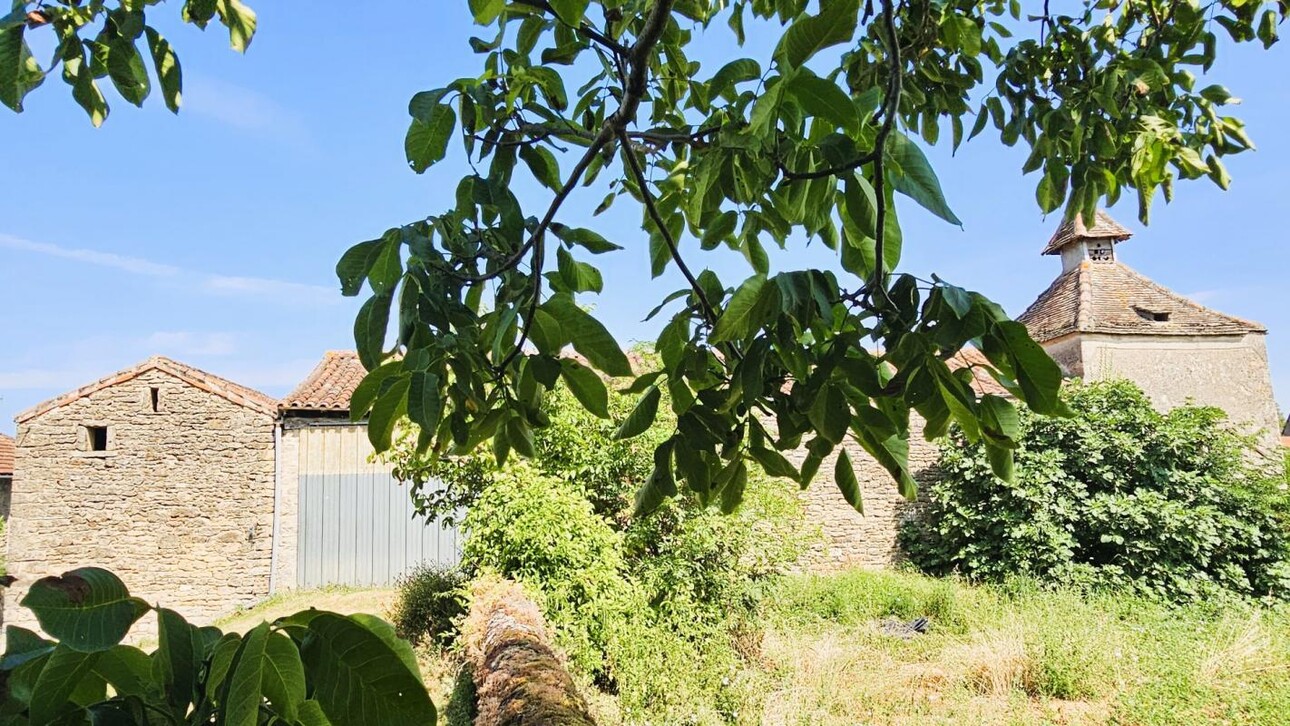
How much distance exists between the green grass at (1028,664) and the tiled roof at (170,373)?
25.3ft

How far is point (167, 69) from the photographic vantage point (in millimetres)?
1507

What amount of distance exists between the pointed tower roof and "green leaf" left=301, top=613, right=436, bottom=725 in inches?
540

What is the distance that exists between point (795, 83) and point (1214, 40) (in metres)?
2.16

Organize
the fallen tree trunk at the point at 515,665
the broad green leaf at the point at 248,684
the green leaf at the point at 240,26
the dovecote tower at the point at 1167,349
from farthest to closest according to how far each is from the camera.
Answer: the dovecote tower at the point at 1167,349, the fallen tree trunk at the point at 515,665, the green leaf at the point at 240,26, the broad green leaf at the point at 248,684

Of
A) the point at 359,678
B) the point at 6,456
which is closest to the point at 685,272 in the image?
the point at 359,678

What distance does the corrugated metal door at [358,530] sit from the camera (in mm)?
10680

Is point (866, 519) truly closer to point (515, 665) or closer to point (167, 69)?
point (515, 665)

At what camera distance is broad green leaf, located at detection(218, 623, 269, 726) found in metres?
0.48

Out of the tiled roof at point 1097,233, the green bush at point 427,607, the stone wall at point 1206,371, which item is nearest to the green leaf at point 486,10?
the green bush at point 427,607

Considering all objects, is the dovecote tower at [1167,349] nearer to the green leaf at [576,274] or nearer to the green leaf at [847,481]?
the green leaf at [847,481]

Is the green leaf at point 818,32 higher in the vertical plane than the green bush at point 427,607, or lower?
higher

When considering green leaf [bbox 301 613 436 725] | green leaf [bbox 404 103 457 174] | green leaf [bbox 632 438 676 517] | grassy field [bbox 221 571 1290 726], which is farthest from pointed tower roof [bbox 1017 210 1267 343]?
green leaf [bbox 301 613 436 725]

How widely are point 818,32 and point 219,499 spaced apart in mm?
11924

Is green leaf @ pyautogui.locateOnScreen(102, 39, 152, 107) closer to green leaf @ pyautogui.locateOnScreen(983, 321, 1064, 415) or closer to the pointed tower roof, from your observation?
green leaf @ pyautogui.locateOnScreen(983, 321, 1064, 415)
